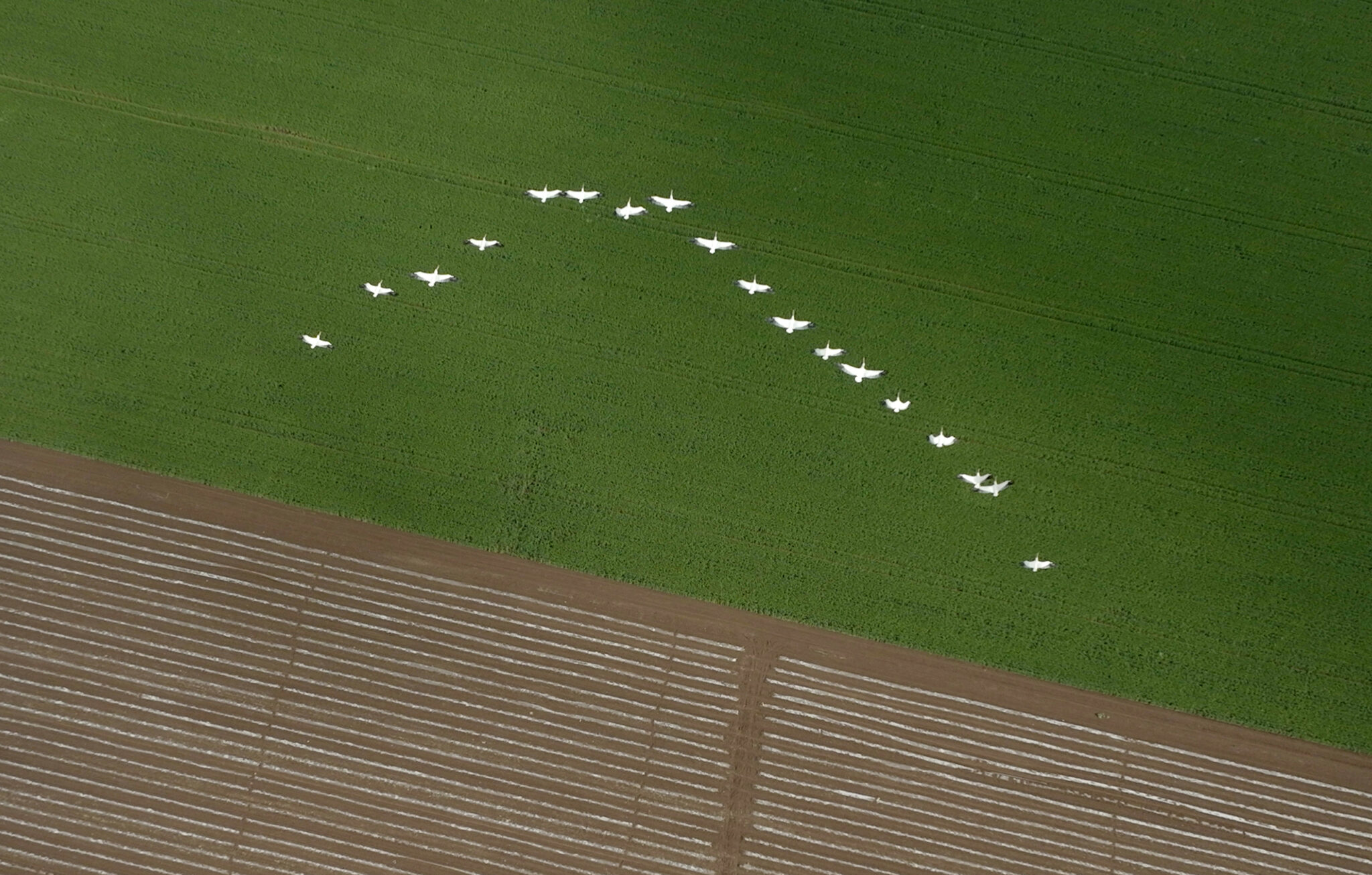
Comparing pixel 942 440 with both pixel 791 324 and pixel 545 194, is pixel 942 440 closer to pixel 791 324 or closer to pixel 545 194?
pixel 791 324

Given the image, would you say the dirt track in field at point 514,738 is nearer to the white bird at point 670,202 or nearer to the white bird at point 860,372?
the white bird at point 860,372

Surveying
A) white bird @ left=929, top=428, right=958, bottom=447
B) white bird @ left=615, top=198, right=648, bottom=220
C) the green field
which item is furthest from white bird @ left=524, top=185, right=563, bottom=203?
white bird @ left=929, top=428, right=958, bottom=447

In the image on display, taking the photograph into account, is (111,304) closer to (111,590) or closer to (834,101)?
(111,590)

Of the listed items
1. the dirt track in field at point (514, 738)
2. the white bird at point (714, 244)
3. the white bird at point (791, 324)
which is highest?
the white bird at point (714, 244)

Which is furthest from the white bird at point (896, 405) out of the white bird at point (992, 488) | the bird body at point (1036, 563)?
the bird body at point (1036, 563)

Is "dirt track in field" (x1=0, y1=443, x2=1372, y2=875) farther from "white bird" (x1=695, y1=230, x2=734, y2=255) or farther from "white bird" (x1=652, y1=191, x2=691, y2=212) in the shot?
"white bird" (x1=652, y1=191, x2=691, y2=212)

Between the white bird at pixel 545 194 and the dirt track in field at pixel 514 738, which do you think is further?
the white bird at pixel 545 194

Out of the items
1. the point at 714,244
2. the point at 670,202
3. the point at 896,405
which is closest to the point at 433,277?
the point at 670,202
